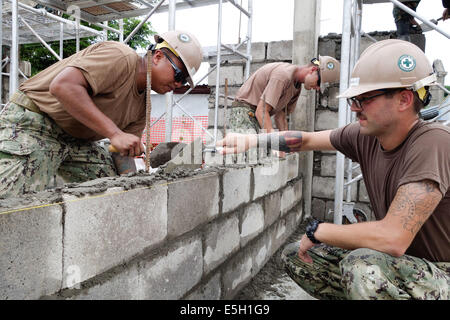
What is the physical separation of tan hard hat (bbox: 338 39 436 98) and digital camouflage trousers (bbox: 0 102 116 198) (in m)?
1.88

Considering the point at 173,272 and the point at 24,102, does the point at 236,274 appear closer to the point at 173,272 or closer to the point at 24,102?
the point at 173,272

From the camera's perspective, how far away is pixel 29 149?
6.76ft

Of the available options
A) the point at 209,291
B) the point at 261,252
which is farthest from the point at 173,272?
the point at 261,252

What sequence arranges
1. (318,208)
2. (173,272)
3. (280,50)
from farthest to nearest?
(280,50)
(318,208)
(173,272)

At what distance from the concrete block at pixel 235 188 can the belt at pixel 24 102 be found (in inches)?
51.9

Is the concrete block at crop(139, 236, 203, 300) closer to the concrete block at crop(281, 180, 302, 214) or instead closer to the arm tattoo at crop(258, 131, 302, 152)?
the arm tattoo at crop(258, 131, 302, 152)

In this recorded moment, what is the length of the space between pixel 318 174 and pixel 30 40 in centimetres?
1009

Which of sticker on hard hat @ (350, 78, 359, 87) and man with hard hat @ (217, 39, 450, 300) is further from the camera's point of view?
sticker on hard hat @ (350, 78, 359, 87)

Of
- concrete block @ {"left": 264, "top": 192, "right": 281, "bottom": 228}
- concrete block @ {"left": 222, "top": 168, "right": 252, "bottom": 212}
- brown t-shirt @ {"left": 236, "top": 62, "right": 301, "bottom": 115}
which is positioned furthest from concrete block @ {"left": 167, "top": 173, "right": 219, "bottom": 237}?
brown t-shirt @ {"left": 236, "top": 62, "right": 301, "bottom": 115}

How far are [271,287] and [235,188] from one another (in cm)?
102

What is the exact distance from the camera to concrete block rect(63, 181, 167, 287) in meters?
1.18
